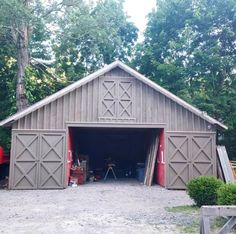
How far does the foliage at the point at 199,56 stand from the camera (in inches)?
843

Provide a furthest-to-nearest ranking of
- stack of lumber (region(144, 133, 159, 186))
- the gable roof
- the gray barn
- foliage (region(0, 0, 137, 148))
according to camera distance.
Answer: foliage (region(0, 0, 137, 148)) < stack of lumber (region(144, 133, 159, 186)) < the gray barn < the gable roof

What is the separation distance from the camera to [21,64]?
21.1 m

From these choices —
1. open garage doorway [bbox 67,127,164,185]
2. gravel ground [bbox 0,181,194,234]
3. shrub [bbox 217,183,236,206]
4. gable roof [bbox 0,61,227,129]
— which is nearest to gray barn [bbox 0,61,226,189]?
gable roof [bbox 0,61,227,129]

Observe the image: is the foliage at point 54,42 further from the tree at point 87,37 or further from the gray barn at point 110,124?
the gray barn at point 110,124

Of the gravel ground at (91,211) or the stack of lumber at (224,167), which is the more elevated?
the stack of lumber at (224,167)

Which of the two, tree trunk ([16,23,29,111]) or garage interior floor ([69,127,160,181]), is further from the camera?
garage interior floor ([69,127,160,181])

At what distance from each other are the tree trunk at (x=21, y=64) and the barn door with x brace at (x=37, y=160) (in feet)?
18.9

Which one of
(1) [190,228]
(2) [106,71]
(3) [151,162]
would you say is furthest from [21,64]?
(1) [190,228]

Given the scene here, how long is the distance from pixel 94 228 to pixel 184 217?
2598mm

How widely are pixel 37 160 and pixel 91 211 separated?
610 cm

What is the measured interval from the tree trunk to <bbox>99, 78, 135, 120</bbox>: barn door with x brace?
268 inches

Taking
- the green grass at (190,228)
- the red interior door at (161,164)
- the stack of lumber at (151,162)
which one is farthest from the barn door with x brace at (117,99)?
the green grass at (190,228)

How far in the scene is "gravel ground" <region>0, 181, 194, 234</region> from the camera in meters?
7.55

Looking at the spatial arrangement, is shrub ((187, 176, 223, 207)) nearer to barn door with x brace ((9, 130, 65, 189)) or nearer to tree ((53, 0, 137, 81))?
barn door with x brace ((9, 130, 65, 189))
